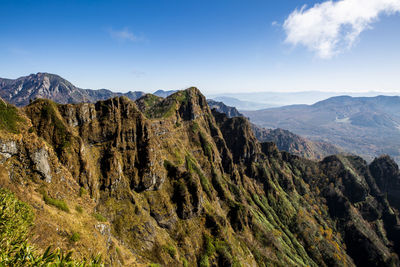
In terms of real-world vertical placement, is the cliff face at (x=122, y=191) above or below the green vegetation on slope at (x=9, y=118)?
below

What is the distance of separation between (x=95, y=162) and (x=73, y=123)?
64.4 feet

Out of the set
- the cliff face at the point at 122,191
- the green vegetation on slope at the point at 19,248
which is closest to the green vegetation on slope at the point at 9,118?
the cliff face at the point at 122,191

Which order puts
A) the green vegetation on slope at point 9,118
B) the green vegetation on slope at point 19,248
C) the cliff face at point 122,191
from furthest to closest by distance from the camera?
the green vegetation on slope at point 9,118, the cliff face at point 122,191, the green vegetation on slope at point 19,248

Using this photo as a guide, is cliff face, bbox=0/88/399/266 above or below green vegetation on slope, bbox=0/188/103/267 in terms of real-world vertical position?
below

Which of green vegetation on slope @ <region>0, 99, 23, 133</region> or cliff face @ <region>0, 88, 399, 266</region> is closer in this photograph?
cliff face @ <region>0, 88, 399, 266</region>

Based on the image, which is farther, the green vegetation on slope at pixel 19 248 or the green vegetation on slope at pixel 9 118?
the green vegetation on slope at pixel 9 118

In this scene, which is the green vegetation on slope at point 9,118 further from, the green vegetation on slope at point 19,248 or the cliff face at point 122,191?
the green vegetation on slope at point 19,248

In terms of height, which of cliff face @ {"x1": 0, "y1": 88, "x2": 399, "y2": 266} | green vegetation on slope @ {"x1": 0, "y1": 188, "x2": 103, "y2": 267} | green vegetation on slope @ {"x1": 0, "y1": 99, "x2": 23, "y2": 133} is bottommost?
cliff face @ {"x1": 0, "y1": 88, "x2": 399, "y2": 266}

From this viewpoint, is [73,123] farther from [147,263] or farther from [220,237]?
[220,237]

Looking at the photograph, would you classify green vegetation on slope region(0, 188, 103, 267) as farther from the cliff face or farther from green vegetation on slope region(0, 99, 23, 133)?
green vegetation on slope region(0, 99, 23, 133)

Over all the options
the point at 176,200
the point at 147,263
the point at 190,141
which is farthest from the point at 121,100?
the point at 190,141

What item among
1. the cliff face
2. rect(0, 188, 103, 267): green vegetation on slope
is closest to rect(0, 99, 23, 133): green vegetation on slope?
the cliff face

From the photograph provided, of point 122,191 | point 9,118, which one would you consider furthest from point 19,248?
point 122,191

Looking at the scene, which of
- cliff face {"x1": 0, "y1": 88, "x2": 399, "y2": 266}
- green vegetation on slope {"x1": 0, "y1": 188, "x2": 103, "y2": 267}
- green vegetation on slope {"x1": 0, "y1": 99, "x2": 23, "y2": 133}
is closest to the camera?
green vegetation on slope {"x1": 0, "y1": 188, "x2": 103, "y2": 267}
